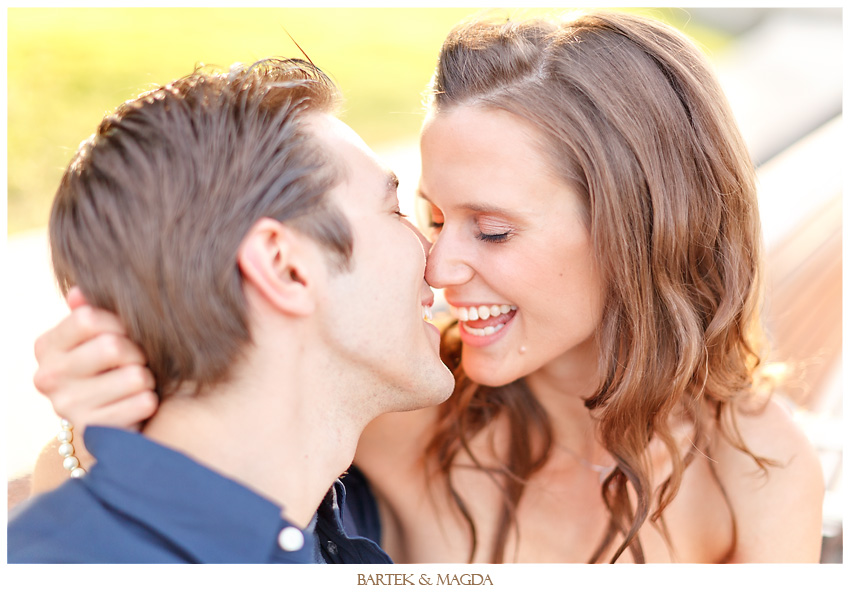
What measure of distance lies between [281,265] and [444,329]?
1121 mm

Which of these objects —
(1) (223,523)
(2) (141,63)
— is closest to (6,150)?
(1) (223,523)

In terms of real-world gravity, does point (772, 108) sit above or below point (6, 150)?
below

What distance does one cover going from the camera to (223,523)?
1.48m

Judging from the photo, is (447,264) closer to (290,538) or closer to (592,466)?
(290,538)

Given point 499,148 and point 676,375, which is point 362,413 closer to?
point 499,148

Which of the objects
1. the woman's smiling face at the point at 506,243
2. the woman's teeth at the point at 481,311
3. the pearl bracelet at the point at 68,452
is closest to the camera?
the pearl bracelet at the point at 68,452

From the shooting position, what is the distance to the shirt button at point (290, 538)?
155 centimetres

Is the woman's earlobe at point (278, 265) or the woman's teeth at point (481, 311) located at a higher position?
the woman's earlobe at point (278, 265)

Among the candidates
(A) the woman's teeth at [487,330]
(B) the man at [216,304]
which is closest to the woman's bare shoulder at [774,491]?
(A) the woman's teeth at [487,330]

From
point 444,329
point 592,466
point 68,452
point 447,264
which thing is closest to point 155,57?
point 444,329

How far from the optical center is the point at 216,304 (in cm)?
147

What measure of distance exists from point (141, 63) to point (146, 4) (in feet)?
7.48

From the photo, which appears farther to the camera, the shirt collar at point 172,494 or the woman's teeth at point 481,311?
the woman's teeth at point 481,311

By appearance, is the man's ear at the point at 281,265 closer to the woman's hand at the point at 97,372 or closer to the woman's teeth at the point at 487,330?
the woman's hand at the point at 97,372
